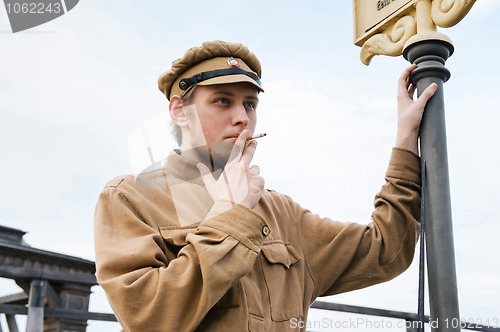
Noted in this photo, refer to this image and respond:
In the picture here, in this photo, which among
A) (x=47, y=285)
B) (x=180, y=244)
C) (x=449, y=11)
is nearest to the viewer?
(x=180, y=244)

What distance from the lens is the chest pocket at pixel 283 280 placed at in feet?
5.92

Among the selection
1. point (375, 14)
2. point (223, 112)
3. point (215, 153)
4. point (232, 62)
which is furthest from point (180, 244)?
point (375, 14)

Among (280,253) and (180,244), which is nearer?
(180,244)

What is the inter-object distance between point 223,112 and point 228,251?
0.55m

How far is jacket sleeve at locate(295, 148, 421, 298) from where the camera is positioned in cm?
199

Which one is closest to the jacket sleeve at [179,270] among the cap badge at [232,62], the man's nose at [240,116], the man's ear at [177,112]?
the man's nose at [240,116]

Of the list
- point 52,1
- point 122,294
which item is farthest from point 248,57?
point 52,1

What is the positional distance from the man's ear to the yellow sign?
2.44 ft

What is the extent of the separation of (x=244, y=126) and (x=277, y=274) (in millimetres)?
512

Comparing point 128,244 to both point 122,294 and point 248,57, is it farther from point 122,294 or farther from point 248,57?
point 248,57

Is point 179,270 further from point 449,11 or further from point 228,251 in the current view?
point 449,11

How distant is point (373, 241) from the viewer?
2051 mm

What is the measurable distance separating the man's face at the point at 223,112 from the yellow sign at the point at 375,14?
524 millimetres

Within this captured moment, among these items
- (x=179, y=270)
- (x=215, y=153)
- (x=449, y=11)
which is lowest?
(x=179, y=270)
